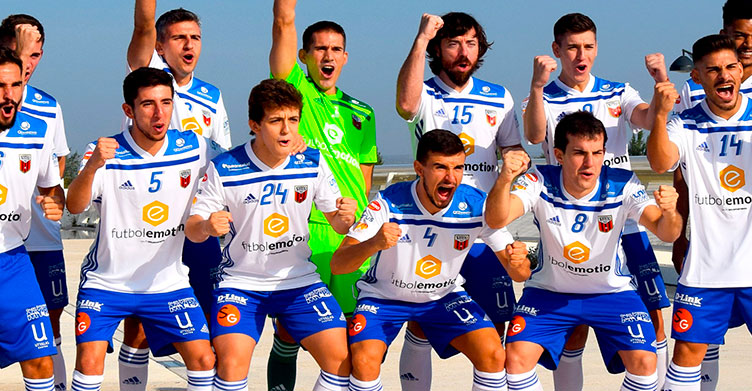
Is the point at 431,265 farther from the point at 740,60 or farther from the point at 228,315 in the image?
the point at 740,60

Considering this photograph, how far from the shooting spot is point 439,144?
6203 millimetres

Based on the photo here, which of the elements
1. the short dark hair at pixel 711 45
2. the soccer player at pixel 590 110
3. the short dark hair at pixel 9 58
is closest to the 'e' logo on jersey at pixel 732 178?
the soccer player at pixel 590 110

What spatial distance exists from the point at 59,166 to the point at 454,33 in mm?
2718

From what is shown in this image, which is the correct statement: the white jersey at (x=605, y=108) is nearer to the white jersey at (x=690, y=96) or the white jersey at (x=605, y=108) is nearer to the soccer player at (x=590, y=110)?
the soccer player at (x=590, y=110)

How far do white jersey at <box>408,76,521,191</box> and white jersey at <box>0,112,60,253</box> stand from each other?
93.7 inches

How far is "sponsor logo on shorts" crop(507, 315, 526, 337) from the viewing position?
6.34 metres

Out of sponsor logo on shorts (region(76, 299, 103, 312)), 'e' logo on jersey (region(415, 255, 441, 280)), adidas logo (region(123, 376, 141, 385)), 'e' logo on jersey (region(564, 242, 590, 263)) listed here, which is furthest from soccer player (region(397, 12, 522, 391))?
sponsor logo on shorts (region(76, 299, 103, 312))

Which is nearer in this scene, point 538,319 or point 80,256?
point 538,319

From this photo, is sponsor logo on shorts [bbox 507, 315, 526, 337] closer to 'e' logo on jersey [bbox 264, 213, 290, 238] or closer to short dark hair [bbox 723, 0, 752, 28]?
'e' logo on jersey [bbox 264, 213, 290, 238]

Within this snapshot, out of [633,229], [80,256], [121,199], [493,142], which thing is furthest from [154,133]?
[80,256]

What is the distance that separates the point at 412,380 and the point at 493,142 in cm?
167

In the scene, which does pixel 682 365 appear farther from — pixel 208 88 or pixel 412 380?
pixel 208 88

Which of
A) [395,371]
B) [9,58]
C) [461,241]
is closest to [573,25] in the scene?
[461,241]

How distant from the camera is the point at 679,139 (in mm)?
6469
